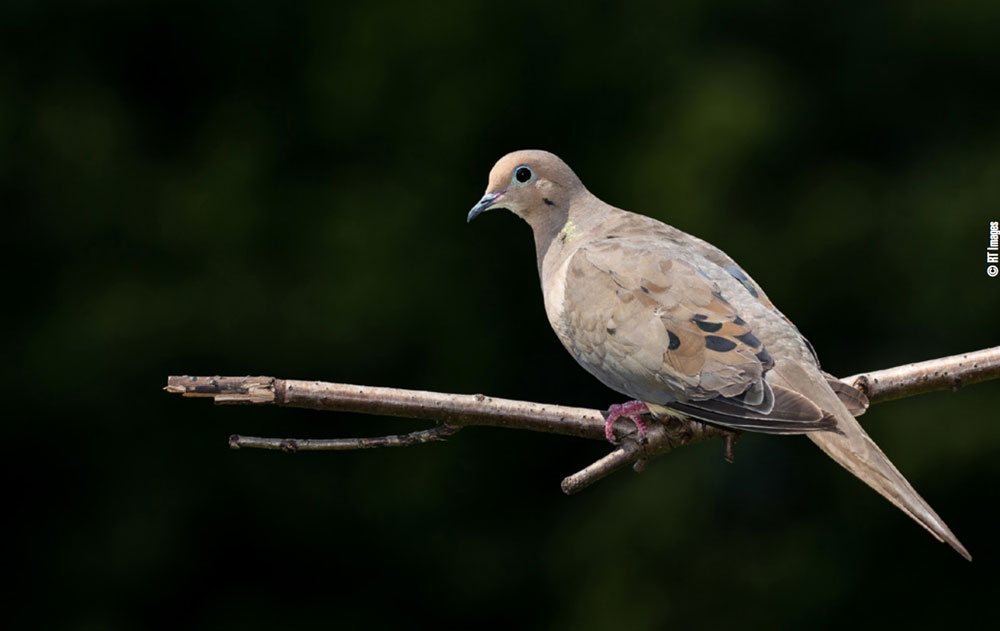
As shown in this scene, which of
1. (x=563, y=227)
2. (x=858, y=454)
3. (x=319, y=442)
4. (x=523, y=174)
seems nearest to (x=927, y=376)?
(x=858, y=454)

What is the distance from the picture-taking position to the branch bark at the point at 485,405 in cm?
188

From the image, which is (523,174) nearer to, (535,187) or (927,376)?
(535,187)

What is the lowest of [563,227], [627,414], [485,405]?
[627,414]

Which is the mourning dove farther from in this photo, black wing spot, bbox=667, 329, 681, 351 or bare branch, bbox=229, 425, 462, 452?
bare branch, bbox=229, 425, 462, 452

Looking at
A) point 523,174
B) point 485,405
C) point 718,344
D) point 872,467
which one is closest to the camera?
point 872,467

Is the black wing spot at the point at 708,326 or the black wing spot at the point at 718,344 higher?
the black wing spot at the point at 708,326

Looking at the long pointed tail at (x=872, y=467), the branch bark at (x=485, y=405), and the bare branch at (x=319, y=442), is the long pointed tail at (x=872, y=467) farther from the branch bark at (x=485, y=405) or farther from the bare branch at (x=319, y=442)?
the bare branch at (x=319, y=442)

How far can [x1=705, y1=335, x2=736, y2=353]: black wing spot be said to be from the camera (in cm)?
215

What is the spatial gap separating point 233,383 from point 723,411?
37.7 inches

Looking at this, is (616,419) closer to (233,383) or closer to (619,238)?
(619,238)

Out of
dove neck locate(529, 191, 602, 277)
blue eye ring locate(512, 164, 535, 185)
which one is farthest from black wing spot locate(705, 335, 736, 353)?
blue eye ring locate(512, 164, 535, 185)

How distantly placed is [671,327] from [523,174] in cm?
61

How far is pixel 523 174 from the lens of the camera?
2568mm

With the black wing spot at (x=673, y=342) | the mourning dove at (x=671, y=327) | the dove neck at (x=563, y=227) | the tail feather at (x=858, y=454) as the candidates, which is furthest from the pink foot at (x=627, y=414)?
the dove neck at (x=563, y=227)
